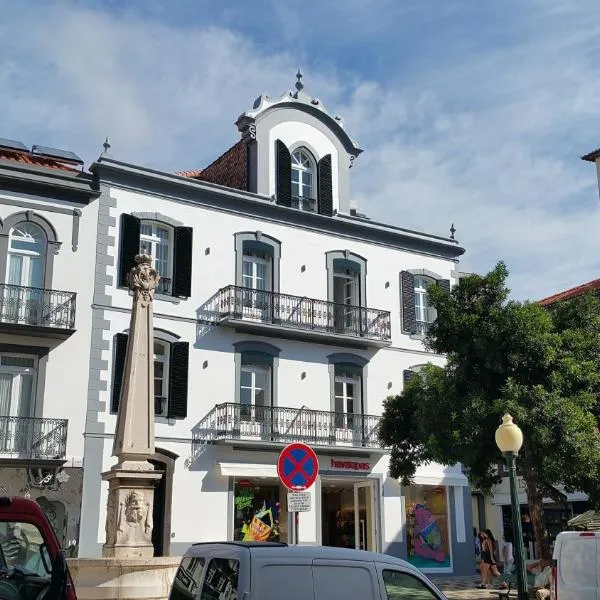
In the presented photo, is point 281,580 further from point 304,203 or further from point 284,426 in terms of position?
point 304,203

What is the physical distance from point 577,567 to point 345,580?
6374 mm

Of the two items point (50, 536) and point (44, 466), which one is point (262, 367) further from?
point (50, 536)

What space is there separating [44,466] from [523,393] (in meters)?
11.7

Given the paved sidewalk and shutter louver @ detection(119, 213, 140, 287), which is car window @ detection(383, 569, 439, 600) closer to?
the paved sidewalk

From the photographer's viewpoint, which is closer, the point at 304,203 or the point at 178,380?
the point at 178,380

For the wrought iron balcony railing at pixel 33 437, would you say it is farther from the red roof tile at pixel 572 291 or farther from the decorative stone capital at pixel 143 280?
the red roof tile at pixel 572 291

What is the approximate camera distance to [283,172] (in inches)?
1044

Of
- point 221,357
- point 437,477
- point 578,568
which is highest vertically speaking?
point 221,357

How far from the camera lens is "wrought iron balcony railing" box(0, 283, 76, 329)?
20719 mm

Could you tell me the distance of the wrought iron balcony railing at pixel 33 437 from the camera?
66.0 ft

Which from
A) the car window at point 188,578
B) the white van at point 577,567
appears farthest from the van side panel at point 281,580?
the white van at point 577,567

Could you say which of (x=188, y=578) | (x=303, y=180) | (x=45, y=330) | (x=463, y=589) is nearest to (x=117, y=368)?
(x=45, y=330)

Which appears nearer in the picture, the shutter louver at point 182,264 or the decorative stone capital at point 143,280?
the decorative stone capital at point 143,280

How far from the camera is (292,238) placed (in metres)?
26.2
